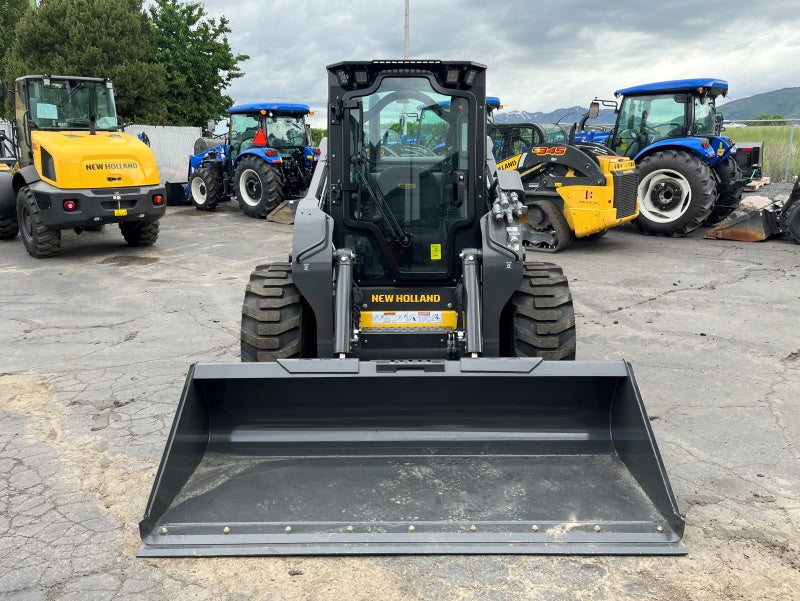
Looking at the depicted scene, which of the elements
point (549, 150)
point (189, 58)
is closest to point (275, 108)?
point (549, 150)

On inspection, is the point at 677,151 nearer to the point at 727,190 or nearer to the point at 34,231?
the point at 727,190

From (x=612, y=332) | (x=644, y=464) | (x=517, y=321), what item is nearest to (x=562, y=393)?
(x=644, y=464)

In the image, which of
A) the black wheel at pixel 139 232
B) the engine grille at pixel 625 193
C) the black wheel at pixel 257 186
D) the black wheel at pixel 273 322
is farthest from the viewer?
the black wheel at pixel 257 186

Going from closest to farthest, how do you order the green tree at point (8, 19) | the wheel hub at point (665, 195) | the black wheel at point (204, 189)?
the wheel hub at point (665, 195), the black wheel at point (204, 189), the green tree at point (8, 19)

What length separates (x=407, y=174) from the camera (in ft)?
15.7

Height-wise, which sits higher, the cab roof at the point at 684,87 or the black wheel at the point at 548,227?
the cab roof at the point at 684,87

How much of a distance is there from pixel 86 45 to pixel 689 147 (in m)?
20.8

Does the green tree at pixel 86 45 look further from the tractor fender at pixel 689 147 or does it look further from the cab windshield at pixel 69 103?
the tractor fender at pixel 689 147

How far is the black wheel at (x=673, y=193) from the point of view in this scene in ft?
39.2

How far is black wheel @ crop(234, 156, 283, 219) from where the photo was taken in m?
14.9

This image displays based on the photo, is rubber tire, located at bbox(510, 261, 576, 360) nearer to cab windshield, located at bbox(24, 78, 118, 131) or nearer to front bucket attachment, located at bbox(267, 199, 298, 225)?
cab windshield, located at bbox(24, 78, 118, 131)

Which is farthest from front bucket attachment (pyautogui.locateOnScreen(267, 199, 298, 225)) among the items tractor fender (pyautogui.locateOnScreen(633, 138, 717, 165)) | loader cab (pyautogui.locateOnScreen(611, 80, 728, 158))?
tractor fender (pyautogui.locateOnScreen(633, 138, 717, 165))

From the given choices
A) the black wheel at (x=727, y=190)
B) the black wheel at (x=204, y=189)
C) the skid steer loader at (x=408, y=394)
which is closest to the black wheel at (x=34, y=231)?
the black wheel at (x=204, y=189)

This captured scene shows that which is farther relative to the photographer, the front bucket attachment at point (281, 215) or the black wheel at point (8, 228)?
the front bucket attachment at point (281, 215)
